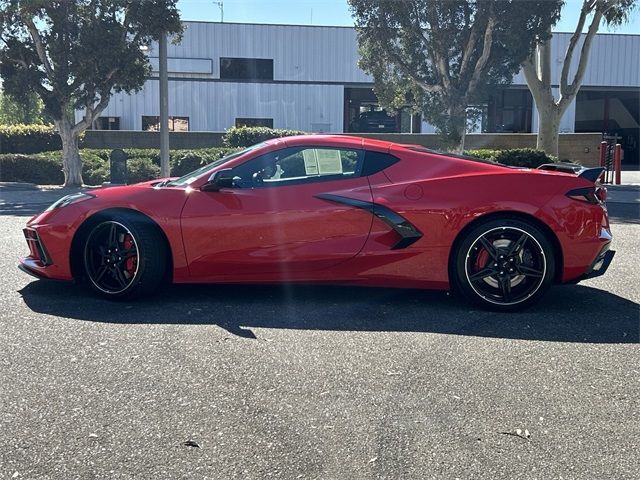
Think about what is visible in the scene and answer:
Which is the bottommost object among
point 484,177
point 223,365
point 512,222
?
point 223,365

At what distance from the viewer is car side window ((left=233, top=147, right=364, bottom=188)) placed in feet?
18.0

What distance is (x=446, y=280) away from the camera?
5352mm

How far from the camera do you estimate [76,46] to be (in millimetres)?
17281

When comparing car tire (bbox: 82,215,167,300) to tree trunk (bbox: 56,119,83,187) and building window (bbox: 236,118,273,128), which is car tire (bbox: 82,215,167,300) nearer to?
tree trunk (bbox: 56,119,83,187)

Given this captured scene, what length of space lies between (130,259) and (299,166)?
154cm

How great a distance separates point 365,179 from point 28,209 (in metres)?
9.75

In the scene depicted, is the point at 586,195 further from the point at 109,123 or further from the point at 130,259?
the point at 109,123

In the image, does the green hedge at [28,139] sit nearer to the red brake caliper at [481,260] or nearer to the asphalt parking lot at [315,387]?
the asphalt parking lot at [315,387]

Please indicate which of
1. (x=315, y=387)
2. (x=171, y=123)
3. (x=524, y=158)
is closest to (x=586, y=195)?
(x=315, y=387)

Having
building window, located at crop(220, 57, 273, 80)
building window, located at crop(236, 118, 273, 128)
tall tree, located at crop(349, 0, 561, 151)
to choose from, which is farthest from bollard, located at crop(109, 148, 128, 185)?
building window, located at crop(220, 57, 273, 80)

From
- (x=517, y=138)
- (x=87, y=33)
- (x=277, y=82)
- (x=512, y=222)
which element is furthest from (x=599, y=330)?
(x=277, y=82)

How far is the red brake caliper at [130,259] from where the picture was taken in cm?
541

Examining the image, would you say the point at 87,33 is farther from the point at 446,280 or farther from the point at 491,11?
the point at 446,280

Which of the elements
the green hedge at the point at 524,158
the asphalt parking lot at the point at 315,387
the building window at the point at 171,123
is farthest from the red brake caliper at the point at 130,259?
the building window at the point at 171,123
